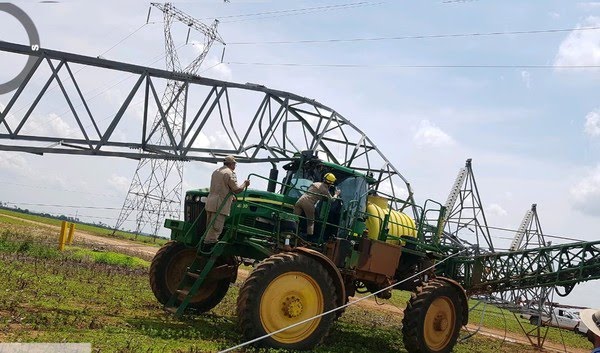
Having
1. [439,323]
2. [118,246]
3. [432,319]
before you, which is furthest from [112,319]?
[118,246]

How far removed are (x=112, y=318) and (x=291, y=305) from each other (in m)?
3.16

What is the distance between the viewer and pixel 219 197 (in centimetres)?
1119

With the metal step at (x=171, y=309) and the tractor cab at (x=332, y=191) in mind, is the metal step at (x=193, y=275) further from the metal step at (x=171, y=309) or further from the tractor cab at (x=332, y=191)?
the tractor cab at (x=332, y=191)

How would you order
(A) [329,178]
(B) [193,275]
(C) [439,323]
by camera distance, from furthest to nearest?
(C) [439,323] < (A) [329,178] < (B) [193,275]

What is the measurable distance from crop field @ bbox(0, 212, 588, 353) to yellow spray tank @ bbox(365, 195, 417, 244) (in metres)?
2.30

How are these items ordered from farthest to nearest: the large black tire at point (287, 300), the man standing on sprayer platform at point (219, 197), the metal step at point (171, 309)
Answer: the metal step at point (171, 309)
the man standing on sprayer platform at point (219, 197)
the large black tire at point (287, 300)

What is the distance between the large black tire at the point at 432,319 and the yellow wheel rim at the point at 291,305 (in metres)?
2.27

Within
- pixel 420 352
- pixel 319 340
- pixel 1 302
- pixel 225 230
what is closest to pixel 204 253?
pixel 225 230

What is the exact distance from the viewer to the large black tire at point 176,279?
506 inches

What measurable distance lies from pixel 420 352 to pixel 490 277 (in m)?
3.76

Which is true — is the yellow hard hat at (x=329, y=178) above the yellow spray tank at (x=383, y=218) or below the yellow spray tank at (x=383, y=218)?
above

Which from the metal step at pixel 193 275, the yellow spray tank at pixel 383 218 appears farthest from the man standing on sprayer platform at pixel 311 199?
the metal step at pixel 193 275

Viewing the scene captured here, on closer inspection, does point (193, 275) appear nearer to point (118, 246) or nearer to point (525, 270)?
point (525, 270)

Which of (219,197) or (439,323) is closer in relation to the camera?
(219,197)
